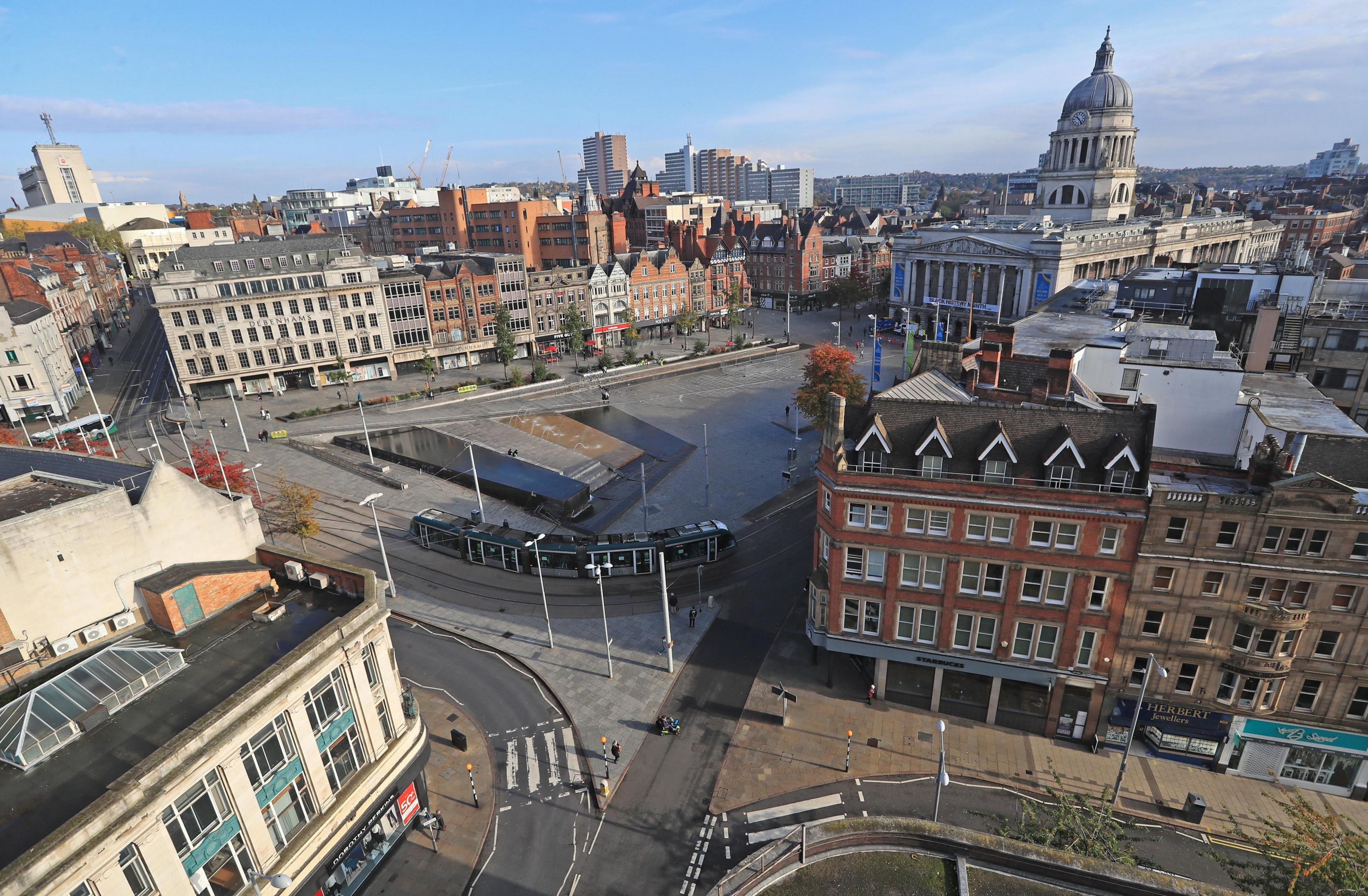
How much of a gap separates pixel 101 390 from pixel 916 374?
107054 mm

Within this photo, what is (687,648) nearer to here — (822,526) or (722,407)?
(822,526)

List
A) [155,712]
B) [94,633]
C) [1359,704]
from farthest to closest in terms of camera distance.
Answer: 1. [1359,704]
2. [94,633]
3. [155,712]

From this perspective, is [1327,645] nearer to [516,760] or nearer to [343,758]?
[516,760]

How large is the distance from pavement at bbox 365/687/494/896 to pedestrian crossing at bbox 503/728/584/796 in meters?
1.11

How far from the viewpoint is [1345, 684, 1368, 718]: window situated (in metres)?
30.5

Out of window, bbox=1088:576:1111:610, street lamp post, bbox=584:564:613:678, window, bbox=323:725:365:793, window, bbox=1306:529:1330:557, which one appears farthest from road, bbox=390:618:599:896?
window, bbox=1306:529:1330:557

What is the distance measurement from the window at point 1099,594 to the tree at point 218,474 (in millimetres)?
56087

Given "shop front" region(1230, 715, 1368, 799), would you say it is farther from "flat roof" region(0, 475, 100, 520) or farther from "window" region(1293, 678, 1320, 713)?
"flat roof" region(0, 475, 100, 520)

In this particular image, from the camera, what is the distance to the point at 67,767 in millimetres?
19891

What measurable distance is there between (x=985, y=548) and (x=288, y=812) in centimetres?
3163

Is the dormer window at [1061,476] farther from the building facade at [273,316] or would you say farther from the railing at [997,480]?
the building facade at [273,316]

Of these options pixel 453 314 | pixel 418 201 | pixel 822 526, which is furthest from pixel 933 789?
pixel 418 201

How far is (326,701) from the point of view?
24312 millimetres

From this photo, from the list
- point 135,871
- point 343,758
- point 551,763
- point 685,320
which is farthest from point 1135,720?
point 685,320
